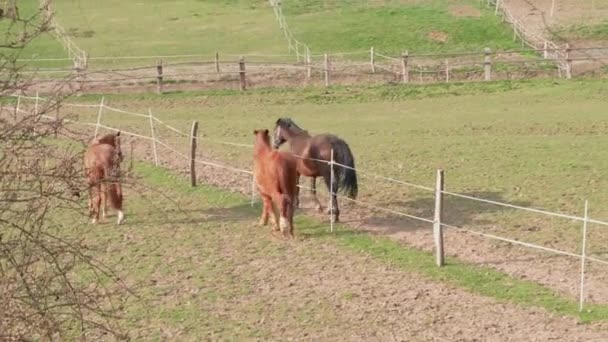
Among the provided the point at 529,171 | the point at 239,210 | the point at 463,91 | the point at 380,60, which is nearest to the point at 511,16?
the point at 380,60

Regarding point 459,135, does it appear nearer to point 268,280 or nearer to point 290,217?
point 290,217

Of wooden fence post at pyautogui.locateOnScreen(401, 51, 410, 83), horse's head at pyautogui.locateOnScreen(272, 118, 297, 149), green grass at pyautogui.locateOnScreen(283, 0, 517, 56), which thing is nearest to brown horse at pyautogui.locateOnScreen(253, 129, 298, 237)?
horse's head at pyautogui.locateOnScreen(272, 118, 297, 149)

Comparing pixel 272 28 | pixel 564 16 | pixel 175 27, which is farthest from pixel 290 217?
pixel 175 27

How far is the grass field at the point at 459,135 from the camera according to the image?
13.8 metres

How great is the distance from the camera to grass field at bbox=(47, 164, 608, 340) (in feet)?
31.5

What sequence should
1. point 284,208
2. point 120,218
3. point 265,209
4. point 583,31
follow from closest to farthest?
point 284,208, point 265,209, point 120,218, point 583,31

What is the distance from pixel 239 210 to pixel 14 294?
9.34 meters

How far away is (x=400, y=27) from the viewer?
37.3 meters

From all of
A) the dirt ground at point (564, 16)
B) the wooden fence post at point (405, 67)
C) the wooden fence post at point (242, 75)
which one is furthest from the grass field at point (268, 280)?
the dirt ground at point (564, 16)

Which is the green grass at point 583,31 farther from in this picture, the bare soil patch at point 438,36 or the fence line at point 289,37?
the fence line at point 289,37

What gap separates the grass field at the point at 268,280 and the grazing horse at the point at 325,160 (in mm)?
577

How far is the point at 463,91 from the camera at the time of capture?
86.3 ft

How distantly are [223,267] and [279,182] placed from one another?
156cm

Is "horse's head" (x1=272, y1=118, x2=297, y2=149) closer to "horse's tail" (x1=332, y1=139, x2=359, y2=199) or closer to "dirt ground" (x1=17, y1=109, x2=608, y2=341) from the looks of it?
"horse's tail" (x1=332, y1=139, x2=359, y2=199)
